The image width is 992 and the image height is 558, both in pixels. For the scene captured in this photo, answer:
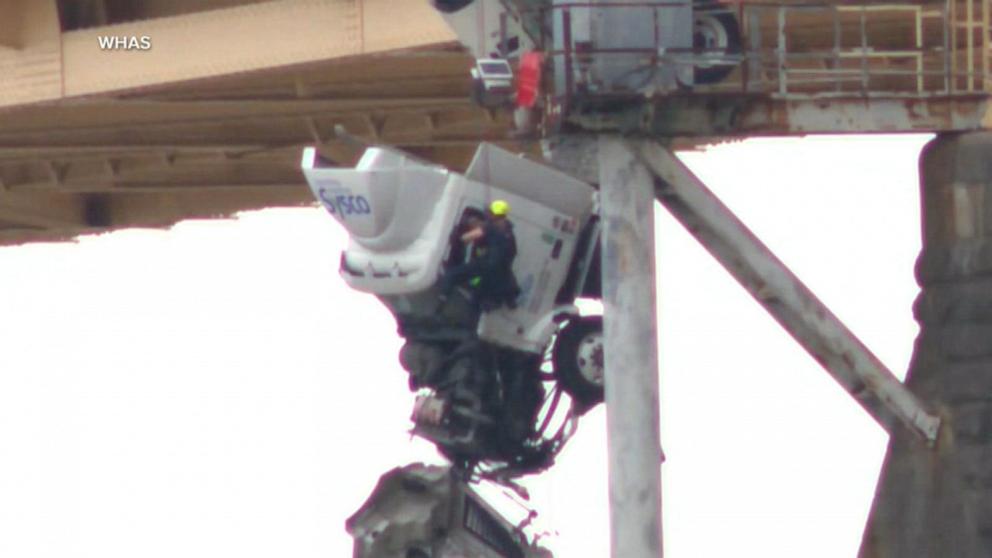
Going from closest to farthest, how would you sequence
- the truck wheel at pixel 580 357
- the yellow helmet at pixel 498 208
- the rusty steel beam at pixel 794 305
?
the yellow helmet at pixel 498 208 → the rusty steel beam at pixel 794 305 → the truck wheel at pixel 580 357

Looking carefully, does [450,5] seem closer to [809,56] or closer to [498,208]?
[498,208]

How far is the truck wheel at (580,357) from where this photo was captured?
28.7 meters

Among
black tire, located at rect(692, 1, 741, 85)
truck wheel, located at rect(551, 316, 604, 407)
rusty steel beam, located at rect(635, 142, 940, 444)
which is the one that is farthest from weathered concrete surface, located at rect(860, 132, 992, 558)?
truck wheel, located at rect(551, 316, 604, 407)

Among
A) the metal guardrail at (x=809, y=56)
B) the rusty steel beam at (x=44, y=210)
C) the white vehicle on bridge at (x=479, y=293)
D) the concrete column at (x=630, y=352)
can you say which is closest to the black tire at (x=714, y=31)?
the metal guardrail at (x=809, y=56)

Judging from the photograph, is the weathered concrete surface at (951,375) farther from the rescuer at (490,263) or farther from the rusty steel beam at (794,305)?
the rescuer at (490,263)

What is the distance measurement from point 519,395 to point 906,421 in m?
3.58

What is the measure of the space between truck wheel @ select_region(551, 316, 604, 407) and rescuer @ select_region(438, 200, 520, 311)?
3.24ft

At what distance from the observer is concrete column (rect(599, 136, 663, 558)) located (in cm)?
2761

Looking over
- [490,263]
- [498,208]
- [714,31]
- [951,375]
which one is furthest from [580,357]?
[951,375]

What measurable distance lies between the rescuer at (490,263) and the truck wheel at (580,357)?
986 mm

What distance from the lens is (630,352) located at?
27719mm

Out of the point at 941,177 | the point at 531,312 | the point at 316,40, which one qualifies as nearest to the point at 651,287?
the point at 531,312

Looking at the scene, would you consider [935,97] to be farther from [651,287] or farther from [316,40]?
[316,40]

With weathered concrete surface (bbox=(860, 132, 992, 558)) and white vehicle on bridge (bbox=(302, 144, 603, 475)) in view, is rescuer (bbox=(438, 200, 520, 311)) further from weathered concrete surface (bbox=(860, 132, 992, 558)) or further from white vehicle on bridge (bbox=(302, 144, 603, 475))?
weathered concrete surface (bbox=(860, 132, 992, 558))
